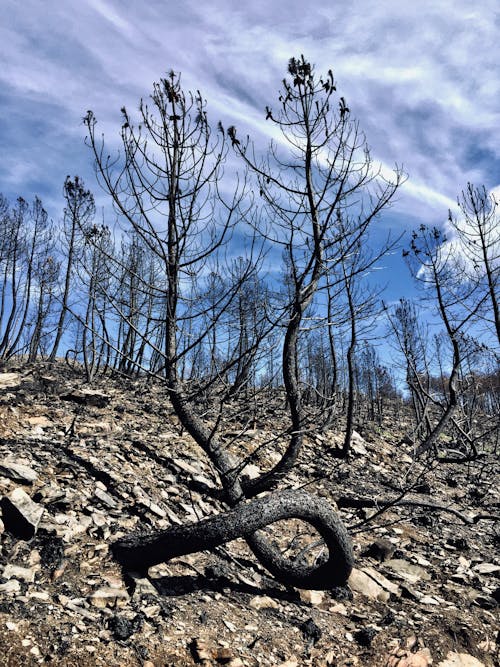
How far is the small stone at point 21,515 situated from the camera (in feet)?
11.9

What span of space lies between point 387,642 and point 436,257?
9579 mm

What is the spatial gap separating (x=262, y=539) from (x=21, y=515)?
217 cm

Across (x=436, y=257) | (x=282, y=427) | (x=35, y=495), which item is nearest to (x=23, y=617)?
(x=35, y=495)

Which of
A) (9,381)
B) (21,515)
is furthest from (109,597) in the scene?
(9,381)

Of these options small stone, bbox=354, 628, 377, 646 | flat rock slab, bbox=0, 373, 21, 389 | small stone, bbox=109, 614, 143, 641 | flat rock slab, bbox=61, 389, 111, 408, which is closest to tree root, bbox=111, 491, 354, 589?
small stone, bbox=354, 628, 377, 646

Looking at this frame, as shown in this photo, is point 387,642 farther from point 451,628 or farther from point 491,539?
point 491,539

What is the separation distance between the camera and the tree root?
3.59 metres

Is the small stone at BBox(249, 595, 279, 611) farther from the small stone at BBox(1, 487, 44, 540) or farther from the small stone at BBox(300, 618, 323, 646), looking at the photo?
the small stone at BBox(1, 487, 44, 540)

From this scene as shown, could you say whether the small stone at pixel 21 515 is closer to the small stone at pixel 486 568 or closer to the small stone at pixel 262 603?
the small stone at pixel 262 603

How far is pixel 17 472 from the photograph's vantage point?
14.1 feet

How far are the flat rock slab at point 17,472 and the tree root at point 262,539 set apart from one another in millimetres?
1214

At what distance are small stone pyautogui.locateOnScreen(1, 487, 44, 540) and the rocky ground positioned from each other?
0.5 inches

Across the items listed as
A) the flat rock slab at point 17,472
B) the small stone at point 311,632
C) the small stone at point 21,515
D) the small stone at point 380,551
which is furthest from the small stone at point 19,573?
the small stone at point 380,551

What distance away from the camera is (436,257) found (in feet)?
36.7
